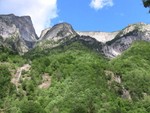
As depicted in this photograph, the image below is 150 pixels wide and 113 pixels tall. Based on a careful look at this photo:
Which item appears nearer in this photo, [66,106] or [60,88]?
[66,106]

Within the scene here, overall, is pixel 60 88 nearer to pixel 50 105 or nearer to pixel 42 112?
pixel 50 105

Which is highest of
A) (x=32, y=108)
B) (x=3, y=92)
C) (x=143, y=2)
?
(x=3, y=92)

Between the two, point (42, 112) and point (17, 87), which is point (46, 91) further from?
point (42, 112)

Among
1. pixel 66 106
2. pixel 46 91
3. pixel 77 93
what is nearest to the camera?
pixel 66 106

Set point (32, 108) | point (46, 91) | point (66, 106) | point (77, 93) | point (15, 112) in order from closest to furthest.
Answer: point (32, 108) → point (15, 112) → point (66, 106) → point (77, 93) → point (46, 91)

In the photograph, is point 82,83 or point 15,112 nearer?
point 15,112

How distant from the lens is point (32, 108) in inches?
5886

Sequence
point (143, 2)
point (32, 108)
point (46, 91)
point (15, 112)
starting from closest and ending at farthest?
point (143, 2) → point (32, 108) → point (15, 112) → point (46, 91)

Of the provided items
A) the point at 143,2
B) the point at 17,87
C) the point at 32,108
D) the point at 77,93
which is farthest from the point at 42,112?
the point at 143,2

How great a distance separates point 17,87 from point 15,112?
40338 millimetres

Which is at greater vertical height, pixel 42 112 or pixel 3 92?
pixel 3 92

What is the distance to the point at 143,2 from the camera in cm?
2781

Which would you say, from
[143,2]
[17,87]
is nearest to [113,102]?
[17,87]

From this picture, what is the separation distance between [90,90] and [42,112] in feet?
134
